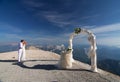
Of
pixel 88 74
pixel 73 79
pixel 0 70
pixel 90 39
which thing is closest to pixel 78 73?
pixel 88 74

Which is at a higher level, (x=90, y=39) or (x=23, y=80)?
(x=90, y=39)

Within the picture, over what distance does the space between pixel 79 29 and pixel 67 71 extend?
346cm

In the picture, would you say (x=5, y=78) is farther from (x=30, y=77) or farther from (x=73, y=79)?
(x=73, y=79)

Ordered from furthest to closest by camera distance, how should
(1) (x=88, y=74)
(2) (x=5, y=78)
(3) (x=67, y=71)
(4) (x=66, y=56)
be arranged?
(4) (x=66, y=56), (3) (x=67, y=71), (1) (x=88, y=74), (2) (x=5, y=78)

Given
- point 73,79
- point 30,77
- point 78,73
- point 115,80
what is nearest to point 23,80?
point 30,77

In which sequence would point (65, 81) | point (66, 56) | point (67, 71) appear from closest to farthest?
point (65, 81) → point (67, 71) → point (66, 56)

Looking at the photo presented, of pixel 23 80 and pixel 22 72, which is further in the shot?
pixel 22 72

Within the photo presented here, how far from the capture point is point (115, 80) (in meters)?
12.5

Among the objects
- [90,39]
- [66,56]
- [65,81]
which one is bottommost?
[65,81]

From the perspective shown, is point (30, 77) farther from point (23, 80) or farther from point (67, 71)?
point (67, 71)

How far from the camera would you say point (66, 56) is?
16.3 m

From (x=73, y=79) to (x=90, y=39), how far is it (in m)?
3.97

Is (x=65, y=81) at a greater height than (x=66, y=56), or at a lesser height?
lesser

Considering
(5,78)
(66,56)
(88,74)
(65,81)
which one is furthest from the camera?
(66,56)
